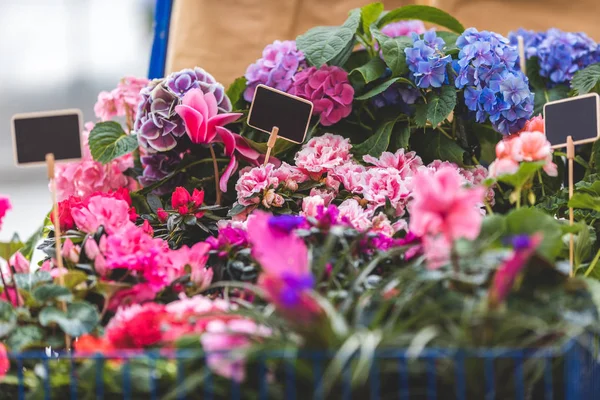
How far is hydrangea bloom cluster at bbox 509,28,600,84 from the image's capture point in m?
1.52

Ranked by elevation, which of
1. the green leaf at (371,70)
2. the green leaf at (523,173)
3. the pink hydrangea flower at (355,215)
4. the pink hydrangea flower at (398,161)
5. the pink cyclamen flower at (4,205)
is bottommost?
the pink hydrangea flower at (355,215)

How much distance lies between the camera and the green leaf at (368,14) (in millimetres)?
1363

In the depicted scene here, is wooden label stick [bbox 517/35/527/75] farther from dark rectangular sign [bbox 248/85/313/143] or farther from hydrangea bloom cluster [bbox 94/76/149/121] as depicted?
hydrangea bloom cluster [bbox 94/76/149/121]

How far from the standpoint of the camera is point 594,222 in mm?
1169

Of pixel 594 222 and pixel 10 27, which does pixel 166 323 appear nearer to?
pixel 594 222

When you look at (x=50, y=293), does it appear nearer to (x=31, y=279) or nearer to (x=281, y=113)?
(x=31, y=279)

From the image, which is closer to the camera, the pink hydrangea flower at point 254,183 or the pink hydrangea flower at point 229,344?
the pink hydrangea flower at point 229,344

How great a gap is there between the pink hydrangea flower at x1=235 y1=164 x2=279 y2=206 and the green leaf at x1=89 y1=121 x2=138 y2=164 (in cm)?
23

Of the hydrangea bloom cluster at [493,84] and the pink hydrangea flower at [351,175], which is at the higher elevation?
the hydrangea bloom cluster at [493,84]

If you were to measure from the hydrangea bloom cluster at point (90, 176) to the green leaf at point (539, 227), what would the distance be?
2.44 feet

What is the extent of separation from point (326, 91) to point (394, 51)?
0.42 feet

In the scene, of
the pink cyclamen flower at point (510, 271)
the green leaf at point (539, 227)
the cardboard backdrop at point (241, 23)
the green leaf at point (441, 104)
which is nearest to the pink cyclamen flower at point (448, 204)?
the pink cyclamen flower at point (510, 271)

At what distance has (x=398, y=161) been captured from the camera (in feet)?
3.92

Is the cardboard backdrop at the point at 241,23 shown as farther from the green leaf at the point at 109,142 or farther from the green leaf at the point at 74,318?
the green leaf at the point at 74,318
